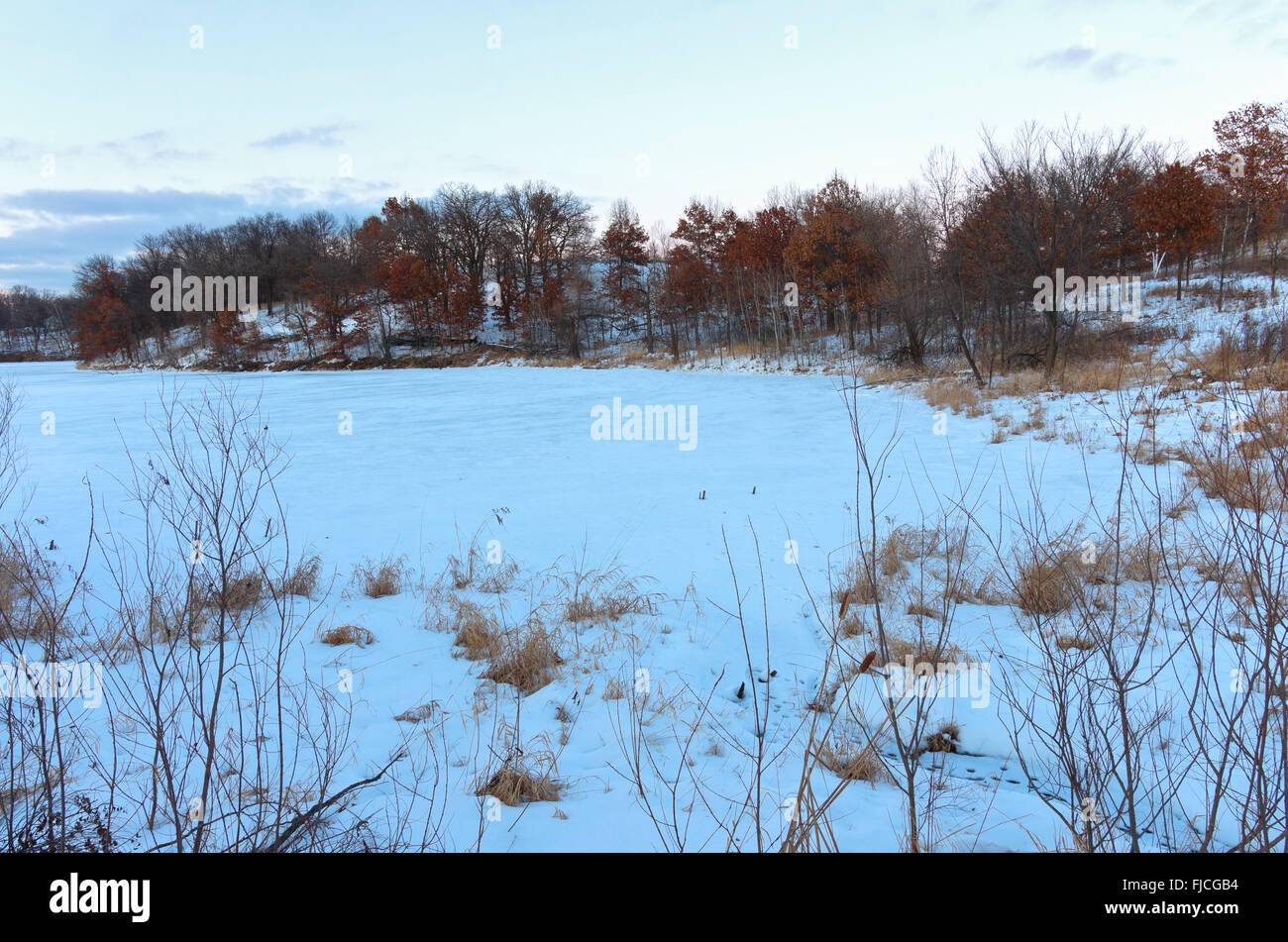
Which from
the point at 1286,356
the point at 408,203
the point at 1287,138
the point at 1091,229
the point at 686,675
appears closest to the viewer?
the point at 686,675

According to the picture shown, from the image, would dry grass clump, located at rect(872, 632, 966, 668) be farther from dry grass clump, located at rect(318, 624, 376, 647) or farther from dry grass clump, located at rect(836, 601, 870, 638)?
dry grass clump, located at rect(318, 624, 376, 647)

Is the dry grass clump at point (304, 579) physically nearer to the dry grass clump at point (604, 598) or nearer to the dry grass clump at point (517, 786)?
the dry grass clump at point (604, 598)

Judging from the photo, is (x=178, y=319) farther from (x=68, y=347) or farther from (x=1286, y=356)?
(x=1286, y=356)

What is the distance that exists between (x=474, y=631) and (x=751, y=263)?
33.2 meters

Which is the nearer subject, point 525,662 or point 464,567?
point 525,662

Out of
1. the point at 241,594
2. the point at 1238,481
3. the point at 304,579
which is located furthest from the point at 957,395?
the point at 241,594

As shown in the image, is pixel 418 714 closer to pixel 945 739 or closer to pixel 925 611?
pixel 945 739

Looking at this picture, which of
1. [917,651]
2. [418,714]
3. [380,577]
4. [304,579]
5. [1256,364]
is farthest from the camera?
[1256,364]

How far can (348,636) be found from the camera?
4465 mm

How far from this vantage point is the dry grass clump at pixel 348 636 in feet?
14.6

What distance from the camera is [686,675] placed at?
4000 millimetres

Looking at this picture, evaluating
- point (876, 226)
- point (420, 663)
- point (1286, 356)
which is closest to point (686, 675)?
point (420, 663)

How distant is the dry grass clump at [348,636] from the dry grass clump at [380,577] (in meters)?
0.83
